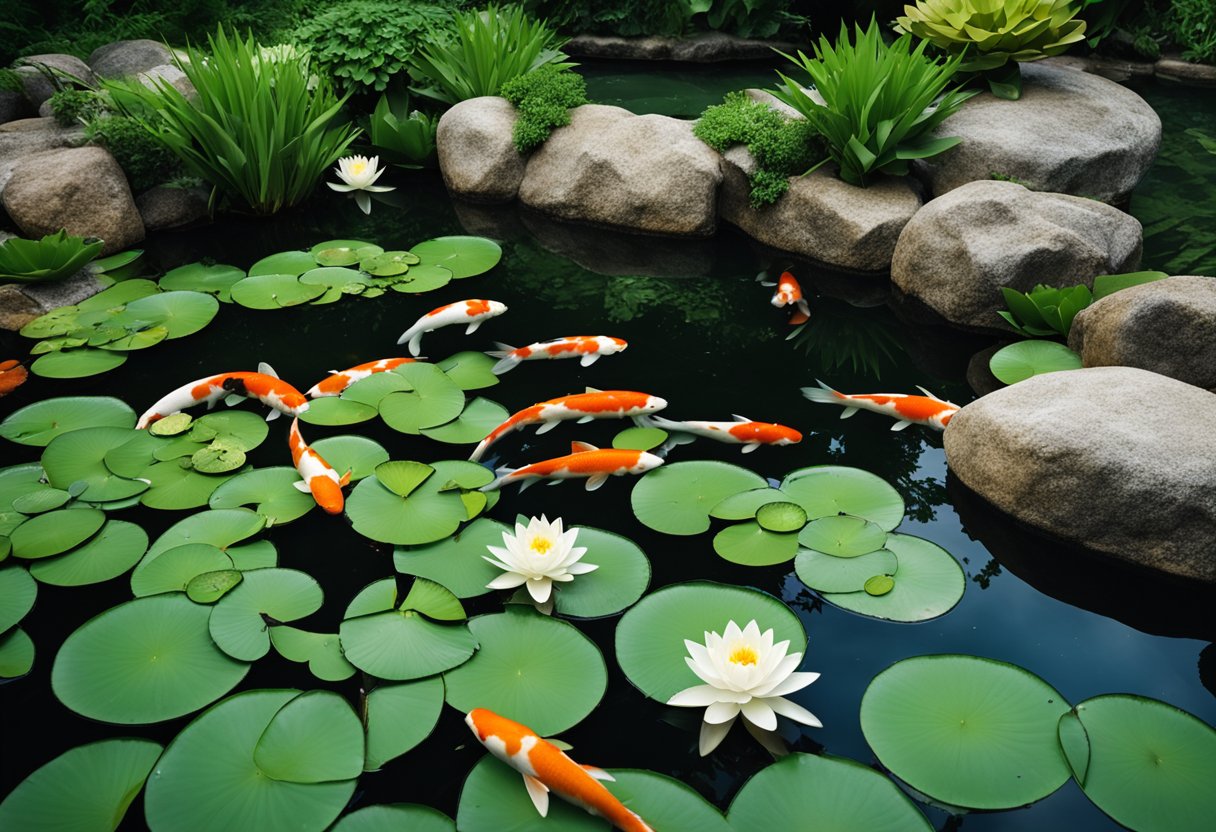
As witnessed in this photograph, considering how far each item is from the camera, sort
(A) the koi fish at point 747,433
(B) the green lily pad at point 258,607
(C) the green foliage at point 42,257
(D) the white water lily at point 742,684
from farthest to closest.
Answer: (C) the green foliage at point 42,257, (A) the koi fish at point 747,433, (B) the green lily pad at point 258,607, (D) the white water lily at point 742,684

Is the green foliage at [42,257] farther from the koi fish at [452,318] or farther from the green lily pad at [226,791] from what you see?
the green lily pad at [226,791]

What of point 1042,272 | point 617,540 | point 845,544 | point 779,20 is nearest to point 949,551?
point 845,544

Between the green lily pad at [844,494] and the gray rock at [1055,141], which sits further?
the gray rock at [1055,141]

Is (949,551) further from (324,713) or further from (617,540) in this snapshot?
(324,713)

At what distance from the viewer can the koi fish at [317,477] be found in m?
3.10

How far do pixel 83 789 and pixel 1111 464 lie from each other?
→ 121 inches

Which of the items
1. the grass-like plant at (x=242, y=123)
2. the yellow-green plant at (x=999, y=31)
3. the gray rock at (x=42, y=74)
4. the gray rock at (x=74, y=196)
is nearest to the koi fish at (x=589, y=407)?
the grass-like plant at (x=242, y=123)

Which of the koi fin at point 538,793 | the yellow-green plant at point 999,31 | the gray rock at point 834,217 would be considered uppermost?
the yellow-green plant at point 999,31

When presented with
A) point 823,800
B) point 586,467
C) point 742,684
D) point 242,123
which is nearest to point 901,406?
point 586,467

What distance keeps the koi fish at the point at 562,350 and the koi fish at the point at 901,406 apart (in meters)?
0.95

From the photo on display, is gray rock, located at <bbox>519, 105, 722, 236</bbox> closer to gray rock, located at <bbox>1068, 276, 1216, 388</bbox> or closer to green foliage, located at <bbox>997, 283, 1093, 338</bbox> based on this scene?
green foliage, located at <bbox>997, 283, 1093, 338</bbox>

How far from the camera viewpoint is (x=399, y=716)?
2383mm

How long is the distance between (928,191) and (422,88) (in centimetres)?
355

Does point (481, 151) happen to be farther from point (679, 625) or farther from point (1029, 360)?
point (679, 625)
